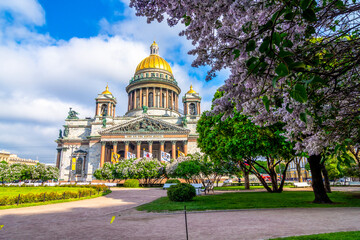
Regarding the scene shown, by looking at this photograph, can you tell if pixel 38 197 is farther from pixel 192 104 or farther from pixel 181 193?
pixel 192 104

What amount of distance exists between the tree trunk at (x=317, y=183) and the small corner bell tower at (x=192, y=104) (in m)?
52.2

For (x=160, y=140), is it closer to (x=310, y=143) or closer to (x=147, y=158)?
(x=147, y=158)

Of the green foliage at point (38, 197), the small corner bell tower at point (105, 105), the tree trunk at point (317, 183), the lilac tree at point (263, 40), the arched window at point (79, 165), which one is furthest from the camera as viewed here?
the small corner bell tower at point (105, 105)

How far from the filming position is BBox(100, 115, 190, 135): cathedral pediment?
57.5 m

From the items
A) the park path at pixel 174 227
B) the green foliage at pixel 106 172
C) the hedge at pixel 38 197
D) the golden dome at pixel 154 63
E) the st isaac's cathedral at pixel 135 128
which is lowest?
the park path at pixel 174 227

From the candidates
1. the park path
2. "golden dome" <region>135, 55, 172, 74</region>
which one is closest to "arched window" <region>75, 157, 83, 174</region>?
"golden dome" <region>135, 55, 172, 74</region>

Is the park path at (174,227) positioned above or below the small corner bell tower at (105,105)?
below

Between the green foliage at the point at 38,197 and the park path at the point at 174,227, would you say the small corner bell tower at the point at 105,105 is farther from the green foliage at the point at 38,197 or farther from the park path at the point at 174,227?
the park path at the point at 174,227

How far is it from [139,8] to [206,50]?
1.41 metres

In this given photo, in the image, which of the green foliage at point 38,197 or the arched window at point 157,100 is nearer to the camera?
the green foliage at point 38,197

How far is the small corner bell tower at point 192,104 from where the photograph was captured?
68250 mm

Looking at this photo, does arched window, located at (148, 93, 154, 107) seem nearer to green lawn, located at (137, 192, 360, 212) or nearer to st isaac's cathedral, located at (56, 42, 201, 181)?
st isaac's cathedral, located at (56, 42, 201, 181)

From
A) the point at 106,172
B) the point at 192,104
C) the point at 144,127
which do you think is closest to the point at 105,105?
the point at 144,127

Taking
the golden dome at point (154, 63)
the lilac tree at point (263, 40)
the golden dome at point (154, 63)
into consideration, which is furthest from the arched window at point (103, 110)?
the lilac tree at point (263, 40)
